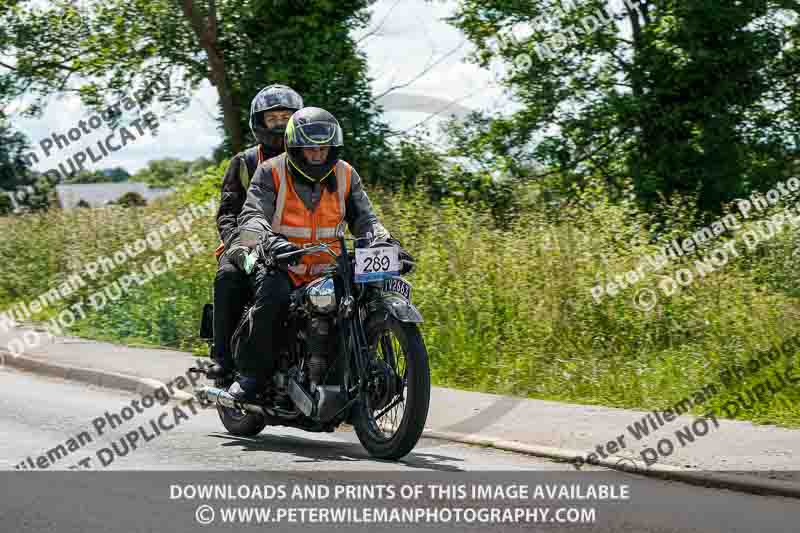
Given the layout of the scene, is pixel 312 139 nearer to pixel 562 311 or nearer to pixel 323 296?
pixel 323 296

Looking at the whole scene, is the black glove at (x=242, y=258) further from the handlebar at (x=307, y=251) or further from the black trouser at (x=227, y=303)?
the handlebar at (x=307, y=251)

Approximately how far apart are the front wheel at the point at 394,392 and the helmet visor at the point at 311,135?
4.33 ft

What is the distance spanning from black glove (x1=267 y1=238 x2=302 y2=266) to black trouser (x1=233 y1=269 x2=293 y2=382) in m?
0.16

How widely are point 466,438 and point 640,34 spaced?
40.2 feet

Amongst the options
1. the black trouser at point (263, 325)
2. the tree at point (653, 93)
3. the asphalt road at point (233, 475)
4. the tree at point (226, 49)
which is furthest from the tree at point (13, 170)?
the black trouser at point (263, 325)

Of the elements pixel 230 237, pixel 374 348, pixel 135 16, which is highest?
pixel 135 16

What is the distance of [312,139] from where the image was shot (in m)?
7.89

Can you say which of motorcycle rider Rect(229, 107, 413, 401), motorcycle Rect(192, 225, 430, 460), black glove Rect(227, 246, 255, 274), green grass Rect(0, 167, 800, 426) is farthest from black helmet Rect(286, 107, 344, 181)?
green grass Rect(0, 167, 800, 426)

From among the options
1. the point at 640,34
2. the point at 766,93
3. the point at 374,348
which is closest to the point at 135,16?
the point at 640,34

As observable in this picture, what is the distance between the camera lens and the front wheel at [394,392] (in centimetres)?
718

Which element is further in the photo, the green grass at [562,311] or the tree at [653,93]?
the tree at [653,93]

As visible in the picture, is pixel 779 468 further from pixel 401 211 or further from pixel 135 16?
pixel 135 16

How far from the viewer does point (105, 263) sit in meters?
18.7

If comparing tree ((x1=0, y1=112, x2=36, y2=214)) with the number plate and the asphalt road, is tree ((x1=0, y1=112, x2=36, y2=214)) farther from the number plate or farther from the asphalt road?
the number plate
